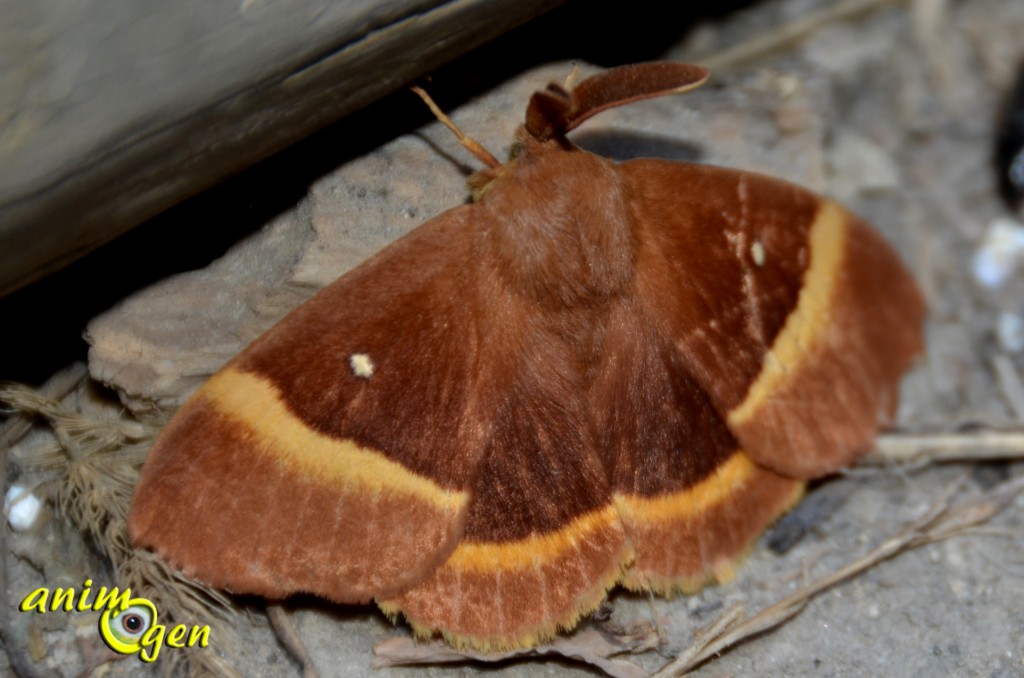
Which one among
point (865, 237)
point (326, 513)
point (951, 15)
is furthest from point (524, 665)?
point (951, 15)

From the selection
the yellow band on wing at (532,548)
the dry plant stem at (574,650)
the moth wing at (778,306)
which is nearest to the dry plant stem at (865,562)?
the dry plant stem at (574,650)

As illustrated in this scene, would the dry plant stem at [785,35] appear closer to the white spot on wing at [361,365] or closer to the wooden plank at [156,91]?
the wooden plank at [156,91]

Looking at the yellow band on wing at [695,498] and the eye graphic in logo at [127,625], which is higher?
the eye graphic in logo at [127,625]

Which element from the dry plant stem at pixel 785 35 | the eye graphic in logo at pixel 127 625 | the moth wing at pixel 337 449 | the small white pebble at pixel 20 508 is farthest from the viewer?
the dry plant stem at pixel 785 35

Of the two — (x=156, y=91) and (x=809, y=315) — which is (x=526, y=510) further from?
(x=156, y=91)

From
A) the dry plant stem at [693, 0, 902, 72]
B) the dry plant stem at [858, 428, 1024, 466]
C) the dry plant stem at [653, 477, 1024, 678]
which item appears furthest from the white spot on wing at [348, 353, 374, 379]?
the dry plant stem at [693, 0, 902, 72]

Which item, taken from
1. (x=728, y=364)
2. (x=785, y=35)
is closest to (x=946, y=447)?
(x=728, y=364)

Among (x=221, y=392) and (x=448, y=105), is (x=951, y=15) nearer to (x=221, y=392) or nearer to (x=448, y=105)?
(x=448, y=105)

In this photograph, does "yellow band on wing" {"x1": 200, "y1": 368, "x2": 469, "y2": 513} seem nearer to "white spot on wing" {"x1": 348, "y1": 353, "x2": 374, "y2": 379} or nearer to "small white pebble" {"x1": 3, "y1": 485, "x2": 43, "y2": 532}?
"white spot on wing" {"x1": 348, "y1": 353, "x2": 374, "y2": 379}
